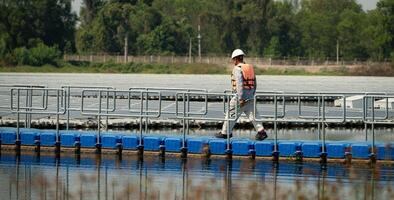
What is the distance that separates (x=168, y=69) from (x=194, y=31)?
1508cm

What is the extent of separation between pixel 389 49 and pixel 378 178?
11550 centimetres

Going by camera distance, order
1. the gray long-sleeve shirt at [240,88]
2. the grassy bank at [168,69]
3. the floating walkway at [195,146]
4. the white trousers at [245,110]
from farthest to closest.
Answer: the grassy bank at [168,69] → the white trousers at [245,110] → the floating walkway at [195,146] → the gray long-sleeve shirt at [240,88]

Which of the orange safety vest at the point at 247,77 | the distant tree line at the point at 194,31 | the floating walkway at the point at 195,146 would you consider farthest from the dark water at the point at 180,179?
the distant tree line at the point at 194,31

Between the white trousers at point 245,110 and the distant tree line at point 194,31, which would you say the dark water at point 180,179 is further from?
the distant tree line at point 194,31

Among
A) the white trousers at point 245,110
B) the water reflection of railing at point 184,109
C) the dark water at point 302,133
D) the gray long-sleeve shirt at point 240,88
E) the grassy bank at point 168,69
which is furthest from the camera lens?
the grassy bank at point 168,69

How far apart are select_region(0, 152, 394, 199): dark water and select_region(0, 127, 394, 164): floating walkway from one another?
420mm

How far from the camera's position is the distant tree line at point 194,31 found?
12825 centimetres

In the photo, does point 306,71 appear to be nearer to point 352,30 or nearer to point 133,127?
point 352,30

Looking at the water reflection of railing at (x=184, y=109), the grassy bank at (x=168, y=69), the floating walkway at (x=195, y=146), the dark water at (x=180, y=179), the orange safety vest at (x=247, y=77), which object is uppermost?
the grassy bank at (x=168, y=69)

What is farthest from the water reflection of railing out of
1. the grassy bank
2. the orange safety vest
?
the grassy bank

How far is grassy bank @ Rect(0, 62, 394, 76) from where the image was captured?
122 metres

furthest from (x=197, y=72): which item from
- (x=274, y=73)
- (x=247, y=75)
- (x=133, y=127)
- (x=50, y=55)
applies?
(x=247, y=75)

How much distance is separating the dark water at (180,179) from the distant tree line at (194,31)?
3955 inches

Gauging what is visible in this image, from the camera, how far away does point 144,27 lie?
13575 centimetres
